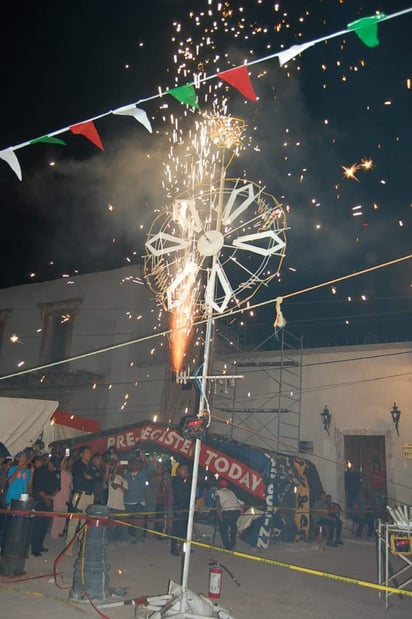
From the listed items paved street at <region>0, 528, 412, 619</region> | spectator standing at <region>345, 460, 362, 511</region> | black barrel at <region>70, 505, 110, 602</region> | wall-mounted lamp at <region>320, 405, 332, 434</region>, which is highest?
wall-mounted lamp at <region>320, 405, 332, 434</region>

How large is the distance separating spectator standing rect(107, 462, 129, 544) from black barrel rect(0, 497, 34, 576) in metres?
3.44

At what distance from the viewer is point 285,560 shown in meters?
10.0

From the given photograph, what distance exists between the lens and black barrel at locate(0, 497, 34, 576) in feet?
23.2

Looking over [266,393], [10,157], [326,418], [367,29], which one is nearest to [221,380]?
[266,393]

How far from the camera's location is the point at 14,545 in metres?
7.09

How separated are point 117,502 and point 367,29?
376 inches

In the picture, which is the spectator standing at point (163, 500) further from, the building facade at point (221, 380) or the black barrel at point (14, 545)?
the black barrel at point (14, 545)

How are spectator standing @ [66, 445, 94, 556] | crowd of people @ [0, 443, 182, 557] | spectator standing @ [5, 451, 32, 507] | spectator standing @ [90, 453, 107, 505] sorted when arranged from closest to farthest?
1. spectator standing @ [5, 451, 32, 507]
2. crowd of people @ [0, 443, 182, 557]
3. spectator standing @ [66, 445, 94, 556]
4. spectator standing @ [90, 453, 107, 505]

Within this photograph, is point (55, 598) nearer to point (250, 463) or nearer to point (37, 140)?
point (37, 140)

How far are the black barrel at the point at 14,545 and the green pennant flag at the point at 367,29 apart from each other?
6.97 meters

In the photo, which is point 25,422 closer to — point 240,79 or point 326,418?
point 326,418

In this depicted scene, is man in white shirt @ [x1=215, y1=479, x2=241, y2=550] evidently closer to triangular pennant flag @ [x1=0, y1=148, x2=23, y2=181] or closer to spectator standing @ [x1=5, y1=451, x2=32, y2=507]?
spectator standing @ [x1=5, y1=451, x2=32, y2=507]

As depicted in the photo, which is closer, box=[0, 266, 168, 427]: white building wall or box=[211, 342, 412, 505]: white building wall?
box=[211, 342, 412, 505]: white building wall

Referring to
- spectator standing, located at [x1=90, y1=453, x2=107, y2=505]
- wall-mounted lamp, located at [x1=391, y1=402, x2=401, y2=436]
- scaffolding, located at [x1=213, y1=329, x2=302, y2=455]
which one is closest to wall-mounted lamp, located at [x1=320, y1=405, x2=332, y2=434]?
scaffolding, located at [x1=213, y1=329, x2=302, y2=455]
